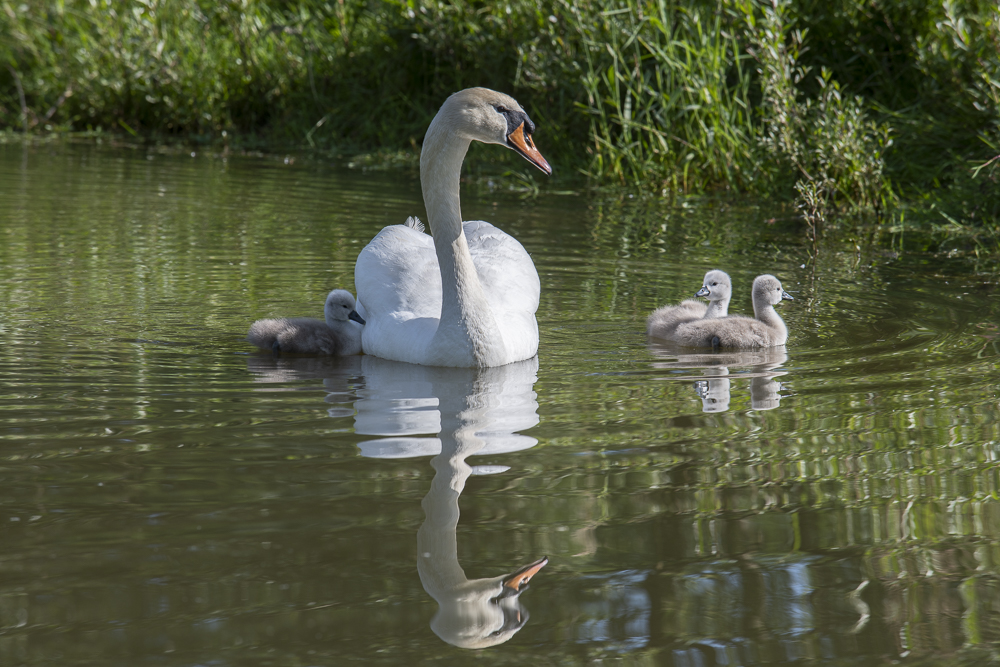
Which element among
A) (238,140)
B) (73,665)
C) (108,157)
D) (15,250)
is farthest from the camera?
(238,140)

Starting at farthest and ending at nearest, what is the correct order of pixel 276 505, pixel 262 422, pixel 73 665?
pixel 262 422 < pixel 276 505 < pixel 73 665

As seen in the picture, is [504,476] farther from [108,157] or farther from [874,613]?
[108,157]

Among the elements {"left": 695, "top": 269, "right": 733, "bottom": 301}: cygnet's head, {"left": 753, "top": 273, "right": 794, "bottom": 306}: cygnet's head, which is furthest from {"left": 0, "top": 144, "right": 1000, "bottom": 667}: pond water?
{"left": 695, "top": 269, "right": 733, "bottom": 301}: cygnet's head

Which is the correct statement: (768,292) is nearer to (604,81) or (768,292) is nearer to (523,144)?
(523,144)

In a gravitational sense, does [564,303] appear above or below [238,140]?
below

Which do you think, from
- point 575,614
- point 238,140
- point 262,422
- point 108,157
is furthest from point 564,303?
point 238,140

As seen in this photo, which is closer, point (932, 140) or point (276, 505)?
point (276, 505)

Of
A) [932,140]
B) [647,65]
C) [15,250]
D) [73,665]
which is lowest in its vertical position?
[73,665]

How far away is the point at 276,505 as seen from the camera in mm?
3195

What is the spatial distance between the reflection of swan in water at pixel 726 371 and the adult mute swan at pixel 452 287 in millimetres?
662

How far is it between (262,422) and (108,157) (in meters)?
9.96

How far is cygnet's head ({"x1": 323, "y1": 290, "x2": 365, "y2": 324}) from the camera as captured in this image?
18.6 feet

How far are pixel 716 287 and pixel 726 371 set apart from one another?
1008 millimetres

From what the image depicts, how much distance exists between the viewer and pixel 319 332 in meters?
5.48
